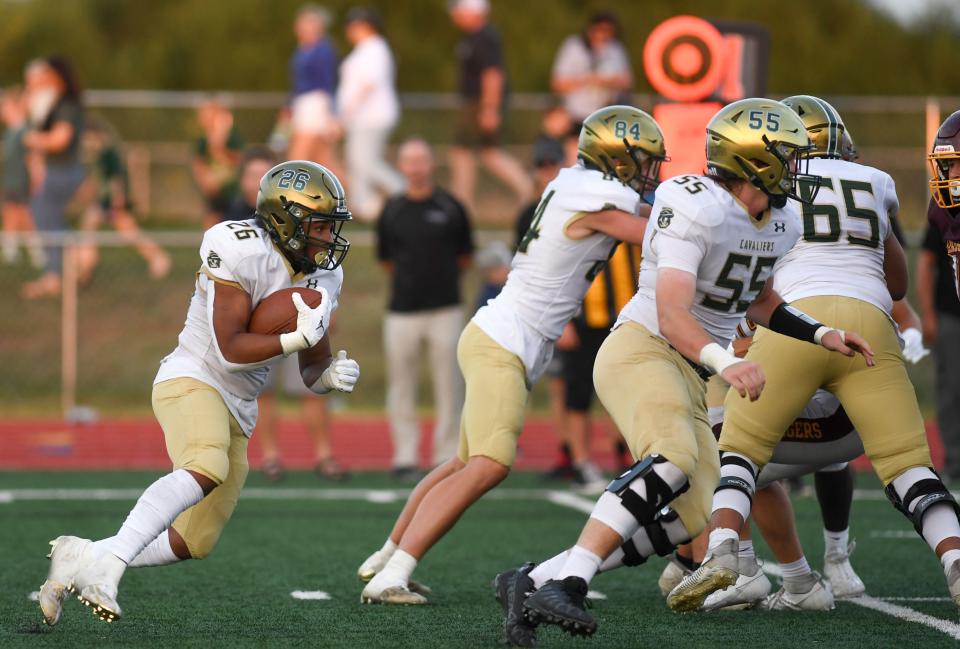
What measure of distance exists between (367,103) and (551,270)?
947cm

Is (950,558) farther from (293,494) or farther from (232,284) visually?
(293,494)

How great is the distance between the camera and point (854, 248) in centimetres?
586

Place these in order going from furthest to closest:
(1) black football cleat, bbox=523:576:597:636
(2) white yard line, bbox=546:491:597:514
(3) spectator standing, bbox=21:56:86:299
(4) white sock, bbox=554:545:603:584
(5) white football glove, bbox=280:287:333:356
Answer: (3) spectator standing, bbox=21:56:86:299
(2) white yard line, bbox=546:491:597:514
(5) white football glove, bbox=280:287:333:356
(4) white sock, bbox=554:545:603:584
(1) black football cleat, bbox=523:576:597:636

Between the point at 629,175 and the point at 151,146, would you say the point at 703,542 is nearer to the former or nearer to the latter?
the point at 629,175

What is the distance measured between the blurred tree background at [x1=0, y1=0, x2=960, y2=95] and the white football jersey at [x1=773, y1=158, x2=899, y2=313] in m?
16.6

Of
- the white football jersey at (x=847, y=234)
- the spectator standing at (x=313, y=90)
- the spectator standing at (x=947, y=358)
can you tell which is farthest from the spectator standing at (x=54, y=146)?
the white football jersey at (x=847, y=234)

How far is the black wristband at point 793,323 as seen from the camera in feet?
17.8

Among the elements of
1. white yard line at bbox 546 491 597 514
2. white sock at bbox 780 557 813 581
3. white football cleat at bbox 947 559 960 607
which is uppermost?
white football cleat at bbox 947 559 960 607

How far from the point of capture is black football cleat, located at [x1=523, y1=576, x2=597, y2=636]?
477 centimetres

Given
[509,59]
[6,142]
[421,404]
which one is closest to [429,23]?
[509,59]

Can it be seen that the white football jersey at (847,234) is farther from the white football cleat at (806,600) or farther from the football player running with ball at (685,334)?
the white football cleat at (806,600)

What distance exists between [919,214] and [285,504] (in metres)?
10.1

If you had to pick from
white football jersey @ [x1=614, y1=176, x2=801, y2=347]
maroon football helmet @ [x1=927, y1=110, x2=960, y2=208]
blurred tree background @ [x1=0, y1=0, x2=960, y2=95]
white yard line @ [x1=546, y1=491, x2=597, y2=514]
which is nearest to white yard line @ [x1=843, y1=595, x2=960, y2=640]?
white football jersey @ [x1=614, y1=176, x2=801, y2=347]

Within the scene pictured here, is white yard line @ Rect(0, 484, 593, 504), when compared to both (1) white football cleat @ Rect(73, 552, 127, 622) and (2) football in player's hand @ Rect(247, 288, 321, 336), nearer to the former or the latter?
(2) football in player's hand @ Rect(247, 288, 321, 336)
